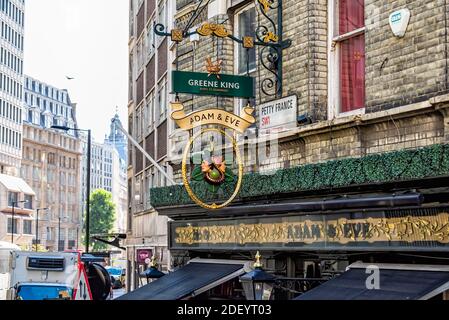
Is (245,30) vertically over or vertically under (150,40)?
under

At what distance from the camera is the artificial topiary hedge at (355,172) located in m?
12.8

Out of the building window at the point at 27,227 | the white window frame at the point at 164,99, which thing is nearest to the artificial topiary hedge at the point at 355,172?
the white window frame at the point at 164,99

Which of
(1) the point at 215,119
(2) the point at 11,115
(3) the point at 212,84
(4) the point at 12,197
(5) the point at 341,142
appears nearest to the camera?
(5) the point at 341,142

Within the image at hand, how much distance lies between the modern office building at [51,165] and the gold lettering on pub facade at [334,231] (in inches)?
5772

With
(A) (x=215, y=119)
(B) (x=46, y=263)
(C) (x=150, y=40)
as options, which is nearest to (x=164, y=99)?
(C) (x=150, y=40)

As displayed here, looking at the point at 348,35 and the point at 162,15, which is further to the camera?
the point at 162,15

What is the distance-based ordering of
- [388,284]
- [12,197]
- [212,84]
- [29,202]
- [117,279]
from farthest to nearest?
1. [29,202]
2. [12,197]
3. [117,279]
4. [212,84]
5. [388,284]

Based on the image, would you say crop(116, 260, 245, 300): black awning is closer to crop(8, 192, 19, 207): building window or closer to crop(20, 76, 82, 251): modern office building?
crop(8, 192, 19, 207): building window

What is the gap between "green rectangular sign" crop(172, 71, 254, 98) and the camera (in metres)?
17.6

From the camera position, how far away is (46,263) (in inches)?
1093

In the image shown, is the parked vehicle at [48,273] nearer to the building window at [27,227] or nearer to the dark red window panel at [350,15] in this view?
the dark red window panel at [350,15]

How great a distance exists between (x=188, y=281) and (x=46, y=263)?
1004 cm

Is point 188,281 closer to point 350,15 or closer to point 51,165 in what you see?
point 350,15
